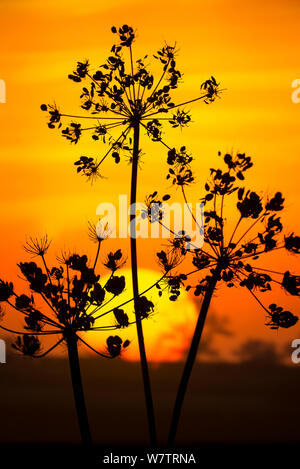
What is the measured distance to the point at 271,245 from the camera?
25375 millimetres

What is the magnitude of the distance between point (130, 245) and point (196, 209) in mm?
1874

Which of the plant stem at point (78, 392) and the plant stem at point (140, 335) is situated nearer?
the plant stem at point (140, 335)

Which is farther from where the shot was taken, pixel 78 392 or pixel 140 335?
pixel 78 392

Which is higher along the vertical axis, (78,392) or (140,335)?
(140,335)

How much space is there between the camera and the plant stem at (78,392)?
26859mm

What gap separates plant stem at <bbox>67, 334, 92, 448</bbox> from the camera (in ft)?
88.1

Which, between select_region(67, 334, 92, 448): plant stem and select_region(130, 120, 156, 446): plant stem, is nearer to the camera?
select_region(130, 120, 156, 446): plant stem

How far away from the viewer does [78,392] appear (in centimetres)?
2697
